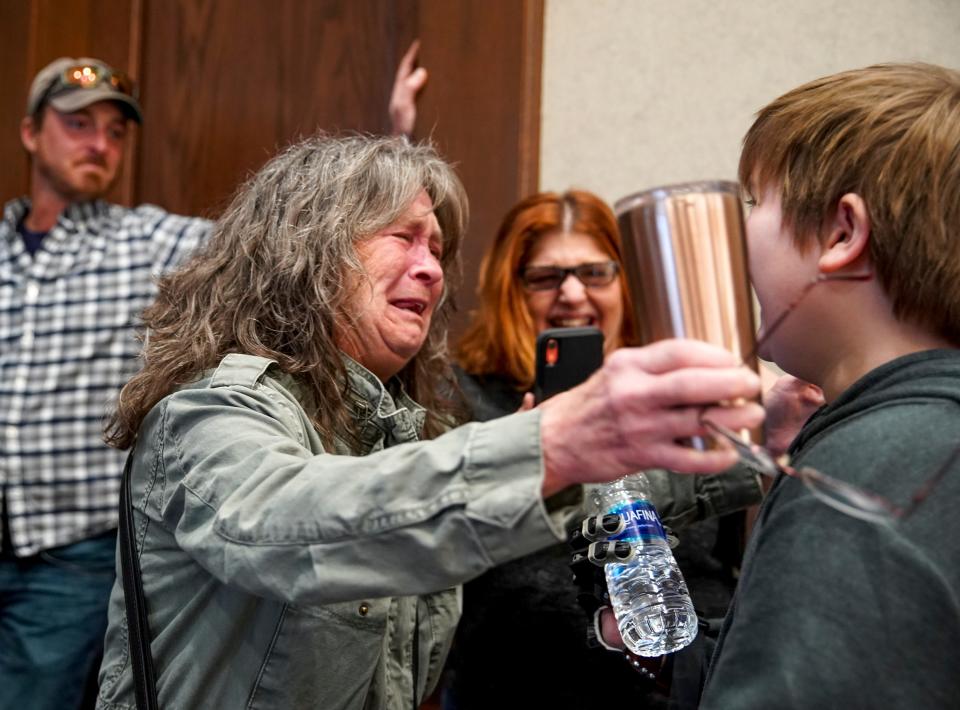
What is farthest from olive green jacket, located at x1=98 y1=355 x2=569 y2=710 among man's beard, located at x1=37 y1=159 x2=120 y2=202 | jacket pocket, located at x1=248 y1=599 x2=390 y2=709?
man's beard, located at x1=37 y1=159 x2=120 y2=202

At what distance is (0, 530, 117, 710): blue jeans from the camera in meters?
2.02

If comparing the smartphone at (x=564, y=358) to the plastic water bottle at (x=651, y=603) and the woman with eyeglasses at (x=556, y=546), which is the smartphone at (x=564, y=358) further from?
the woman with eyeglasses at (x=556, y=546)

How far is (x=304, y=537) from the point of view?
85 centimetres

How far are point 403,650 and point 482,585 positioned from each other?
0.46 metres

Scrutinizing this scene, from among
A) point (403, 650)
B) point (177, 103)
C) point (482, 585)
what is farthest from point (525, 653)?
point (177, 103)

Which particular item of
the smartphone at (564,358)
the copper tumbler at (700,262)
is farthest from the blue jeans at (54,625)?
the copper tumbler at (700,262)

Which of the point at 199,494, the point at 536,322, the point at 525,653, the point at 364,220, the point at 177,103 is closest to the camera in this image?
the point at 199,494

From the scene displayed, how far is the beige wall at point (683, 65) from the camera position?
2.15m

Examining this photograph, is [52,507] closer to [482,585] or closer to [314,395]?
[482,585]

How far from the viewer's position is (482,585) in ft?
5.78

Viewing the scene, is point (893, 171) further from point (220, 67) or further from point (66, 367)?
point (220, 67)

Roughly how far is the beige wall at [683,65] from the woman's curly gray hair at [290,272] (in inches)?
36.3

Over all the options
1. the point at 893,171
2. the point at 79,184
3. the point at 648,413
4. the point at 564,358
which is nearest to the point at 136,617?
the point at 564,358

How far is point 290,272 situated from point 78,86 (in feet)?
4.67
